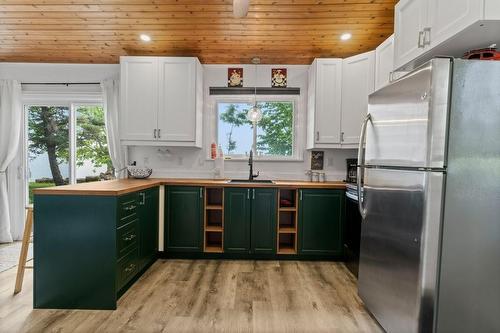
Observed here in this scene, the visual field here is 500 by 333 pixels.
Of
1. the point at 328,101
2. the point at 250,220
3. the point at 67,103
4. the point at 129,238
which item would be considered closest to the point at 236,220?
the point at 250,220

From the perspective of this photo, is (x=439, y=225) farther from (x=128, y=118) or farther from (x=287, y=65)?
(x=128, y=118)

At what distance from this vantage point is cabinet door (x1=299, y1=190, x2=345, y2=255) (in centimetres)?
320

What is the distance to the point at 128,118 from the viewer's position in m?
3.42

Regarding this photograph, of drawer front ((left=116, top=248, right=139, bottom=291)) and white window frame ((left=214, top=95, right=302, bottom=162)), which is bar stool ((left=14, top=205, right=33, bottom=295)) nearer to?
drawer front ((left=116, top=248, right=139, bottom=291))

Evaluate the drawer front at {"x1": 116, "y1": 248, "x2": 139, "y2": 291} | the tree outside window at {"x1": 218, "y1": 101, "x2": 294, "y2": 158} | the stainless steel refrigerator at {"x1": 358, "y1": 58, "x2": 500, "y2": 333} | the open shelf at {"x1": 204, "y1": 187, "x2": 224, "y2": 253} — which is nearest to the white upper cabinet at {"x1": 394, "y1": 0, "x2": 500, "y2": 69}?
the stainless steel refrigerator at {"x1": 358, "y1": 58, "x2": 500, "y2": 333}

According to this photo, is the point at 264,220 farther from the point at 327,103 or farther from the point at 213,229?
the point at 327,103

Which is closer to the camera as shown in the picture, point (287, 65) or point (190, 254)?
point (190, 254)

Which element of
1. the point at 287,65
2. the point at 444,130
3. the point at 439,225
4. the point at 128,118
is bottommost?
the point at 439,225

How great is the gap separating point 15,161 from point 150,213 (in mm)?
2565

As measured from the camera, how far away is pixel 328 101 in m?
3.35

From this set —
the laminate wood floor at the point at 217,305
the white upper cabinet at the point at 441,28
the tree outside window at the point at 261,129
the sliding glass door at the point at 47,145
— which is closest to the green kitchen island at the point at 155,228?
the laminate wood floor at the point at 217,305

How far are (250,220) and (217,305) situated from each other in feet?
3.77

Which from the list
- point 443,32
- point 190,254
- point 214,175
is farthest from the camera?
Result: point 214,175

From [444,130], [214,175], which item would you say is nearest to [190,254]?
[214,175]
